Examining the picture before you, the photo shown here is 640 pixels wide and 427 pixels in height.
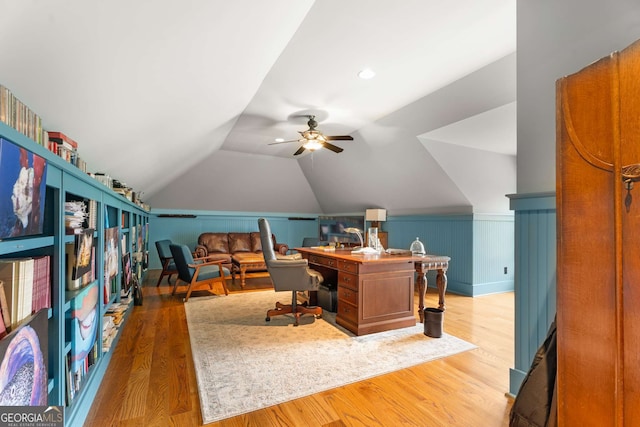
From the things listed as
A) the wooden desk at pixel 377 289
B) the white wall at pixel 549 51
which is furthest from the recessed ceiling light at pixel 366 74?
the wooden desk at pixel 377 289

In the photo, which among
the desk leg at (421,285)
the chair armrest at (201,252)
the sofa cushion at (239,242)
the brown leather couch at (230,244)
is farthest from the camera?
the sofa cushion at (239,242)

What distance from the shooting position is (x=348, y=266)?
302 centimetres

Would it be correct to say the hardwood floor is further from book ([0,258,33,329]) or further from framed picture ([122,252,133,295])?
book ([0,258,33,329])

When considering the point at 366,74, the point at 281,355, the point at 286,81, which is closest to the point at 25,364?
the point at 281,355

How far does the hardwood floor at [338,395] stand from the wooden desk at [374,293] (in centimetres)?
69

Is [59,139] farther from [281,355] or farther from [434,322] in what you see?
[434,322]

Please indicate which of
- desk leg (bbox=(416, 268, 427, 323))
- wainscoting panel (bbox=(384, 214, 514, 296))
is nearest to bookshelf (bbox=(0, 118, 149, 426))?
desk leg (bbox=(416, 268, 427, 323))

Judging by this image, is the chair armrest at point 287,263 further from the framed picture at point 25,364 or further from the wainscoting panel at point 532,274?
the framed picture at point 25,364

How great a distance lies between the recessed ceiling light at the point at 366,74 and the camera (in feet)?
9.14

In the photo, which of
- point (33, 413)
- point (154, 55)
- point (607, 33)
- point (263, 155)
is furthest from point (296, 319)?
point (263, 155)

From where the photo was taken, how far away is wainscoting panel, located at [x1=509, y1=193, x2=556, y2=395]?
1.76m

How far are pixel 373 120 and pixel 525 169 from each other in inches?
104

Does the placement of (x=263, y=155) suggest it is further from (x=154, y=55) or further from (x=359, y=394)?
(x=359, y=394)

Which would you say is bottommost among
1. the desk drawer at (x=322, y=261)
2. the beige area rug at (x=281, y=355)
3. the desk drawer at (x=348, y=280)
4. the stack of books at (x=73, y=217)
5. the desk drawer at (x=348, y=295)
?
the beige area rug at (x=281, y=355)
